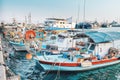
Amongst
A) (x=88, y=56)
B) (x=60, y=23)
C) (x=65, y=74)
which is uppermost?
(x=60, y=23)

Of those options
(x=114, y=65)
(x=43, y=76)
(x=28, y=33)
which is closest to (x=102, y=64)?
(x=114, y=65)

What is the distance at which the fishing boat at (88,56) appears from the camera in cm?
1578

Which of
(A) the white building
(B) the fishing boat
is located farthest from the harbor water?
(A) the white building

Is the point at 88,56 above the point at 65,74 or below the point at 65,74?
above

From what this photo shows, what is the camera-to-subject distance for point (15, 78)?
351 inches

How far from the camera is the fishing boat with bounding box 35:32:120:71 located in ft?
51.8

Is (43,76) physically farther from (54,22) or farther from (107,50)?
(54,22)

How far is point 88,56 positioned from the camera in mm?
17078

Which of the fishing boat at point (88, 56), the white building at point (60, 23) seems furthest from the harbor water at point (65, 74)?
the white building at point (60, 23)

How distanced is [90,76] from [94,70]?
165 cm

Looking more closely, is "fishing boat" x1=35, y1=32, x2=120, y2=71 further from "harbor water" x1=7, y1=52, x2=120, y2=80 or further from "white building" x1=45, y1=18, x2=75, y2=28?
"white building" x1=45, y1=18, x2=75, y2=28

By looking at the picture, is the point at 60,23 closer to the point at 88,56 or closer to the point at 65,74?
the point at 88,56

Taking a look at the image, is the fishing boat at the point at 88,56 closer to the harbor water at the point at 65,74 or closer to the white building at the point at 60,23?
the harbor water at the point at 65,74

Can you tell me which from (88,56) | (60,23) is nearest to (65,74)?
(88,56)
